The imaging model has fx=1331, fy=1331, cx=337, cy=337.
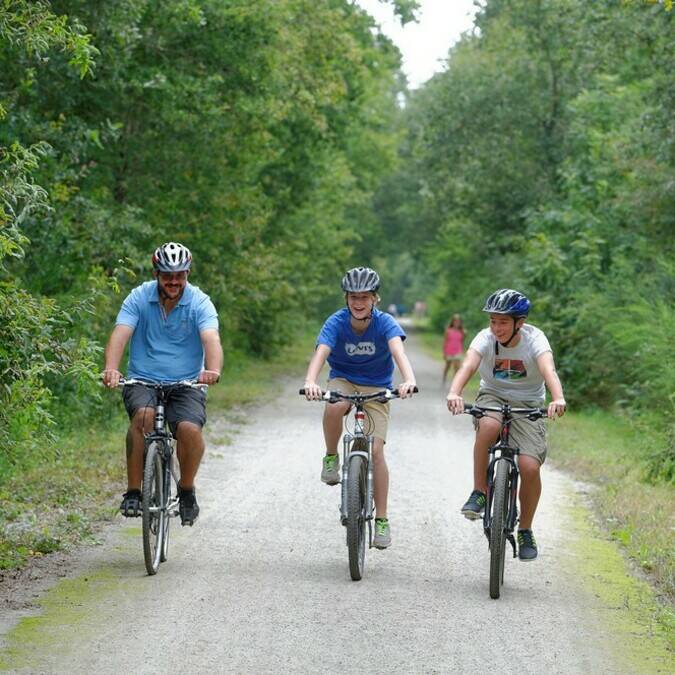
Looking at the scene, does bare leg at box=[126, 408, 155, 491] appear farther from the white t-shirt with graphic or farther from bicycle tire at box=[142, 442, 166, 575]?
the white t-shirt with graphic

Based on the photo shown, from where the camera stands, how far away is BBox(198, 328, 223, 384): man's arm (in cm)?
877

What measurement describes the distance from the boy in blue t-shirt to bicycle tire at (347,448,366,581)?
335 mm

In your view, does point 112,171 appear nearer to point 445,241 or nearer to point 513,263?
point 513,263

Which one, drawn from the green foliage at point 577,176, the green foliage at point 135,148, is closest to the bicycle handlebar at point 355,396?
the green foliage at point 135,148

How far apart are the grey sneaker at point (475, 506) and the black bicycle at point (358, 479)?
700 millimetres

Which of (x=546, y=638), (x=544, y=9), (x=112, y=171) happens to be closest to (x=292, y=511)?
(x=546, y=638)

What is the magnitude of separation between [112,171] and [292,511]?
36.0 ft

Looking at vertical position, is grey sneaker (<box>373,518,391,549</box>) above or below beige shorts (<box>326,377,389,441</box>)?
below

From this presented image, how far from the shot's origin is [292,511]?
11.9 meters

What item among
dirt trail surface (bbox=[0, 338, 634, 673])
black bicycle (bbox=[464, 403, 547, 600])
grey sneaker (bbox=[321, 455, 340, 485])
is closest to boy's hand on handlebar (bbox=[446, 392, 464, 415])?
black bicycle (bbox=[464, 403, 547, 600])

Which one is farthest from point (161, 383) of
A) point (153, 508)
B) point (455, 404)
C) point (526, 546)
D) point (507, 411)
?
point (526, 546)

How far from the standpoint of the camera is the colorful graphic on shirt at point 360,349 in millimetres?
9586

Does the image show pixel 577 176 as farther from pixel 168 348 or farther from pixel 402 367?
pixel 168 348

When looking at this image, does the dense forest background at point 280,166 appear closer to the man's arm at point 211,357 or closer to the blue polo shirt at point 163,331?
the blue polo shirt at point 163,331
